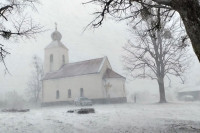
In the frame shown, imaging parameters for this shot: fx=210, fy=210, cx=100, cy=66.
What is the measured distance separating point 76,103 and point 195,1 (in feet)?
98.4

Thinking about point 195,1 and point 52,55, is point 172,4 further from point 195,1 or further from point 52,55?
point 52,55

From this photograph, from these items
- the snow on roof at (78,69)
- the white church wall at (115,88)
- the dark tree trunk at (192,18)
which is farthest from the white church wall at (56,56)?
the dark tree trunk at (192,18)

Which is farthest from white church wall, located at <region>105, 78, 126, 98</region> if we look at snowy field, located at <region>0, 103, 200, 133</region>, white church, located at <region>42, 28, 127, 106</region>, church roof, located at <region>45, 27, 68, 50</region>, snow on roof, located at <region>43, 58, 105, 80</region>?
snowy field, located at <region>0, 103, 200, 133</region>

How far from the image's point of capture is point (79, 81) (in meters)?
40.9

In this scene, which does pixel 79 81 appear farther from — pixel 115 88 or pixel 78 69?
pixel 115 88

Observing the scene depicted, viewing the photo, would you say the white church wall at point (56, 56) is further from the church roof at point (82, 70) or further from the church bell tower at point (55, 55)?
the church roof at point (82, 70)

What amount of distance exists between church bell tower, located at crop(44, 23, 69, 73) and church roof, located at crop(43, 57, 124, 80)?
179 cm

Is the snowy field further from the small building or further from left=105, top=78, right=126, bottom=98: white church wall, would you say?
the small building

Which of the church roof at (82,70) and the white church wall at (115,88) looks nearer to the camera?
the white church wall at (115,88)

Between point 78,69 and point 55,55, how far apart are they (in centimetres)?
887

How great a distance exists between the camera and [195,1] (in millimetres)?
4961

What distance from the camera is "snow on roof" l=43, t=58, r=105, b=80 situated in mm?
40866

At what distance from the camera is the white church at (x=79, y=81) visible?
38812 millimetres

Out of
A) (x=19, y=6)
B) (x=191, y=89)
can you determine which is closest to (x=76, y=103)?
(x=19, y=6)
